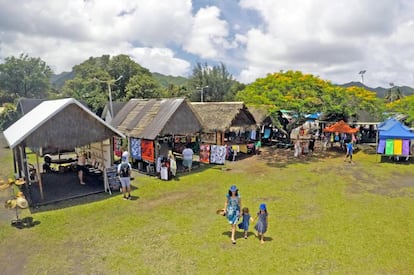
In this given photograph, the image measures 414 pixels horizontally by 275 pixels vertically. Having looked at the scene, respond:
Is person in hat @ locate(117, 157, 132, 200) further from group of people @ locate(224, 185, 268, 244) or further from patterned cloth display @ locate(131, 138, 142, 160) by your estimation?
group of people @ locate(224, 185, 268, 244)

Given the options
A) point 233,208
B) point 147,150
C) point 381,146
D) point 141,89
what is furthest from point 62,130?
point 141,89

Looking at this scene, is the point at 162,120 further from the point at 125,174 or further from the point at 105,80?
the point at 105,80

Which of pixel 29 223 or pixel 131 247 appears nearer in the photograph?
pixel 131 247

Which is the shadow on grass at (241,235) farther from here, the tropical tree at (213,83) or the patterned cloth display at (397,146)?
the tropical tree at (213,83)

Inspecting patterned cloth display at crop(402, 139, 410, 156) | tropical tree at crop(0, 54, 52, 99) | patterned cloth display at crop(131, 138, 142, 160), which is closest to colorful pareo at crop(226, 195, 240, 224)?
patterned cloth display at crop(131, 138, 142, 160)

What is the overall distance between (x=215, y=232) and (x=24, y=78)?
7475cm

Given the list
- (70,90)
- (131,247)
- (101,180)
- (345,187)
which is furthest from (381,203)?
(70,90)

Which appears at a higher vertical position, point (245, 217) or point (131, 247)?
point (245, 217)

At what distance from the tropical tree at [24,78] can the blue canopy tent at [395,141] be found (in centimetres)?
7391

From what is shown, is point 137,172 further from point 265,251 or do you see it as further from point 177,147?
point 265,251

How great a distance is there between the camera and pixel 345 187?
1406 centimetres

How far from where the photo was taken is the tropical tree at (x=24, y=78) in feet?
216

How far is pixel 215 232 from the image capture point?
9039 millimetres

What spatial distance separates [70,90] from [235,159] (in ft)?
132
